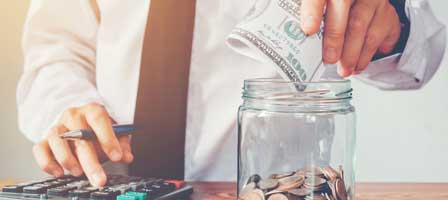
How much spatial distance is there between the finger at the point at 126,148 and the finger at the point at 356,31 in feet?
0.99

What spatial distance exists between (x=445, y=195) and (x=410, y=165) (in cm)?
15

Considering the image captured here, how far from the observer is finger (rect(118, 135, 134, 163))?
663 mm

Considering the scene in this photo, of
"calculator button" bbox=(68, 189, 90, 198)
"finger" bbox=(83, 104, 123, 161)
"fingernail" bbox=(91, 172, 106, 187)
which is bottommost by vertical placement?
"calculator button" bbox=(68, 189, 90, 198)

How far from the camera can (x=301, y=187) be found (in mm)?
408

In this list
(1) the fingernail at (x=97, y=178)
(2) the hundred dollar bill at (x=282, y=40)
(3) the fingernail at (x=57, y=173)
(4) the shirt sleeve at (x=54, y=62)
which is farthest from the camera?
(4) the shirt sleeve at (x=54, y=62)

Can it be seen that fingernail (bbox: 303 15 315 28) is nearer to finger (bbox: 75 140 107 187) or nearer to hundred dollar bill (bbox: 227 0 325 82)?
hundred dollar bill (bbox: 227 0 325 82)

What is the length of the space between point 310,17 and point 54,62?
0.48 meters

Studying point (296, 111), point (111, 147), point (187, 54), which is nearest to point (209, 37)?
point (187, 54)

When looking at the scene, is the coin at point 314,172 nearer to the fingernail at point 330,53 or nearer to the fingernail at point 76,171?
the fingernail at point 330,53

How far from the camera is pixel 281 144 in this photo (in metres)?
0.51

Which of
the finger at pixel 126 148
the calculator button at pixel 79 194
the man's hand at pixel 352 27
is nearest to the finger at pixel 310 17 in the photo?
the man's hand at pixel 352 27

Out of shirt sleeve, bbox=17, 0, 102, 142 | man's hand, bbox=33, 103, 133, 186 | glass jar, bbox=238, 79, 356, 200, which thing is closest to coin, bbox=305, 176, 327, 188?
glass jar, bbox=238, 79, 356, 200

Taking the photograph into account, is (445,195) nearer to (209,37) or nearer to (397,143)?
(397,143)

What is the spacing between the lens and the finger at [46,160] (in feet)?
2.02
